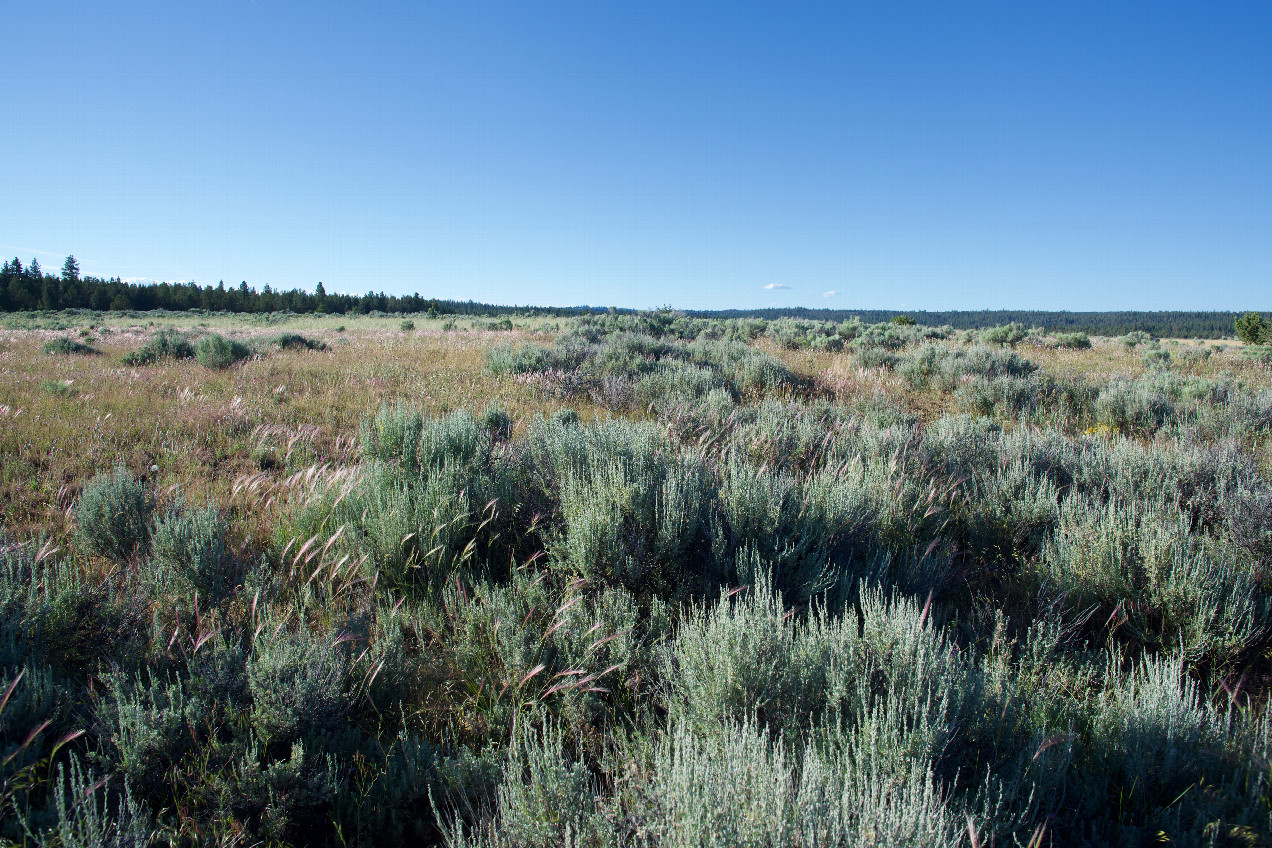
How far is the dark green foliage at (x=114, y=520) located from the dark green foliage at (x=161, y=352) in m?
9.52

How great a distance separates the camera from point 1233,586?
2.73m

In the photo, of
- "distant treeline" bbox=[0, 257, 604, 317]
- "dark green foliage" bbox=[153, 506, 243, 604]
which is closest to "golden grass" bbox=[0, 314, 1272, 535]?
"dark green foliage" bbox=[153, 506, 243, 604]

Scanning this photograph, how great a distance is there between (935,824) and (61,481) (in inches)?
243

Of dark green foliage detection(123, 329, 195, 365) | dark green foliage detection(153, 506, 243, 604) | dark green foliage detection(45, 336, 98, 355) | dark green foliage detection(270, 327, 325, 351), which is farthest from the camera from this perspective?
dark green foliage detection(270, 327, 325, 351)

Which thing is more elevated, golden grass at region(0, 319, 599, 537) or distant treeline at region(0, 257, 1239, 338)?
distant treeline at region(0, 257, 1239, 338)

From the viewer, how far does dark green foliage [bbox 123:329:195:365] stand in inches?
429

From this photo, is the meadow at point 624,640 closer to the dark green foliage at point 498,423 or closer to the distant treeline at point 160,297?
the dark green foliage at point 498,423

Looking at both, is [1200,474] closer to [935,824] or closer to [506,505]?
[935,824]

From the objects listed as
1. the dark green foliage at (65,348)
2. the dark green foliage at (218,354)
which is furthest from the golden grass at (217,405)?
the dark green foliage at (218,354)

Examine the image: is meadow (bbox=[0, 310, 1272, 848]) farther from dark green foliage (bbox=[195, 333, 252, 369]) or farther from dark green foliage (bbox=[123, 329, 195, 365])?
dark green foliage (bbox=[123, 329, 195, 365])

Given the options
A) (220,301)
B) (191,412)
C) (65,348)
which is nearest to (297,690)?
(191,412)

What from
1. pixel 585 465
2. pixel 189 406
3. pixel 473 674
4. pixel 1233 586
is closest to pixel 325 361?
pixel 189 406

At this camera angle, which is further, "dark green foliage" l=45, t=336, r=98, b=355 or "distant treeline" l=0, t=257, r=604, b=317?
"distant treeline" l=0, t=257, r=604, b=317

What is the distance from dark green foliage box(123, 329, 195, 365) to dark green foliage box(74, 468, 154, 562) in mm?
9521
